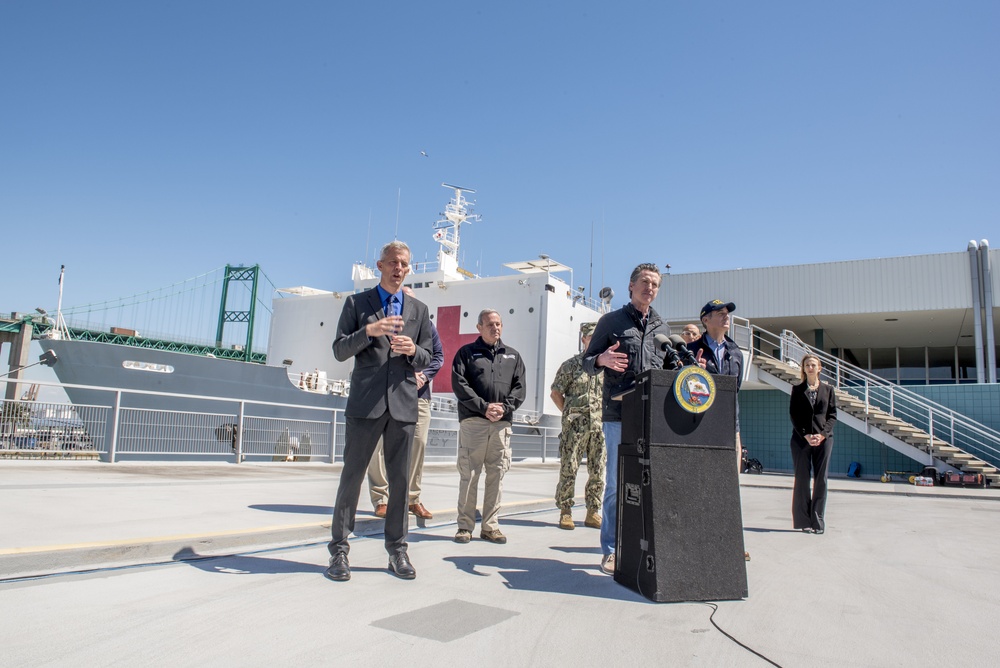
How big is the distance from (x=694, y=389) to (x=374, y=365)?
4.89 ft

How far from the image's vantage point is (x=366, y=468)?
3.19 m

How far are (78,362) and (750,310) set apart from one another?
1834 centimetres

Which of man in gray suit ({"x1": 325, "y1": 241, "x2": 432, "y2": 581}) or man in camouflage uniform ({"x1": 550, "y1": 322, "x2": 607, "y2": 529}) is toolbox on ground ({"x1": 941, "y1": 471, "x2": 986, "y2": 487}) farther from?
man in gray suit ({"x1": 325, "y1": 241, "x2": 432, "y2": 581})

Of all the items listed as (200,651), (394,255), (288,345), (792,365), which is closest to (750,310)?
(792,365)

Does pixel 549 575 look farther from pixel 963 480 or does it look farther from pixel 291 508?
pixel 963 480

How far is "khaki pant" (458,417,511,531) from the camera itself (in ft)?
14.2

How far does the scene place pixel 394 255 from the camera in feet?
10.8

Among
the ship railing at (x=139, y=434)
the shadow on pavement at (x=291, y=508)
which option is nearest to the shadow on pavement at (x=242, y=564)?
the shadow on pavement at (x=291, y=508)

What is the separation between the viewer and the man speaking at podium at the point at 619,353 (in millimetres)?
3547

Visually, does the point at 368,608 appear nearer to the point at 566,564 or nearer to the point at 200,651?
the point at 200,651

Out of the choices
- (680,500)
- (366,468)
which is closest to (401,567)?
(366,468)

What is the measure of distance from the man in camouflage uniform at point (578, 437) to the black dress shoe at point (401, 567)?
2.07 m

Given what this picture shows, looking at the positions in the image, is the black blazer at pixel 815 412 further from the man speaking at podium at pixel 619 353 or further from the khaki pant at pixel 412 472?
the khaki pant at pixel 412 472

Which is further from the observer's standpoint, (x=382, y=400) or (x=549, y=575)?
(x=549, y=575)
